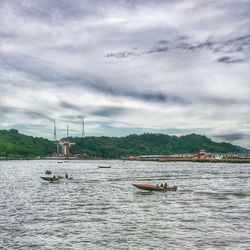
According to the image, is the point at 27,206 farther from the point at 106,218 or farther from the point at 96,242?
the point at 96,242

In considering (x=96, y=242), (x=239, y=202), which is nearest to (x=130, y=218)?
(x=96, y=242)

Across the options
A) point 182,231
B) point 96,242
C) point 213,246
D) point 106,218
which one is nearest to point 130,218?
point 106,218

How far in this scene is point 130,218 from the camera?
170 ft

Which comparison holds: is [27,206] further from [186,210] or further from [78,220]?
[186,210]

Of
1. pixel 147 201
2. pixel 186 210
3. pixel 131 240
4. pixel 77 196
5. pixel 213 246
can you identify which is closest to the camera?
pixel 213 246

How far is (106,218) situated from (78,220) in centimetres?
371

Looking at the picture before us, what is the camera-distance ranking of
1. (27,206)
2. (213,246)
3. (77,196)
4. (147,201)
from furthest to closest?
(77,196)
(147,201)
(27,206)
(213,246)

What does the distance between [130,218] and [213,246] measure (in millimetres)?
16239

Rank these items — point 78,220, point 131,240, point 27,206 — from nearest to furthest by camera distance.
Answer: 1. point 131,240
2. point 78,220
3. point 27,206

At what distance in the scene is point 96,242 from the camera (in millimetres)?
39344

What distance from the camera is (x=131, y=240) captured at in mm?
40000

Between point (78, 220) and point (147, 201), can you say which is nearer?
point (78, 220)

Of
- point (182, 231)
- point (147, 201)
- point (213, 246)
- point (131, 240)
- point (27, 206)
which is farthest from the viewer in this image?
point (147, 201)

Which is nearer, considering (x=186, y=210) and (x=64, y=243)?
(x=64, y=243)
